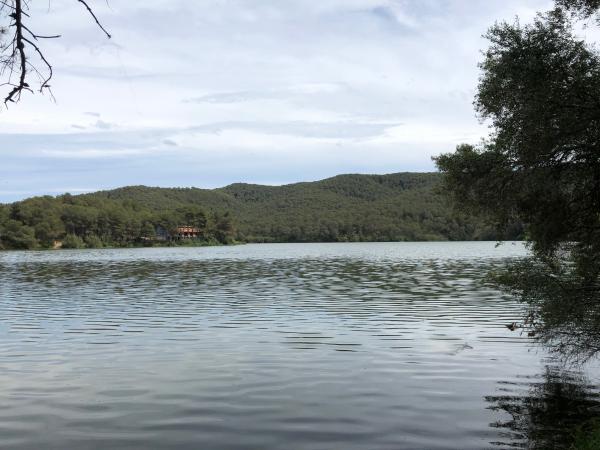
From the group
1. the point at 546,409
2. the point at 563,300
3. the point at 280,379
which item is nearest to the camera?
the point at 546,409

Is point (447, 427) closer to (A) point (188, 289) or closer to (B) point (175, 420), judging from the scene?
(B) point (175, 420)

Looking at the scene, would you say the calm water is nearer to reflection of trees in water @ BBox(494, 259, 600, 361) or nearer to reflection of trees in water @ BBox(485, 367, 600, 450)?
reflection of trees in water @ BBox(485, 367, 600, 450)

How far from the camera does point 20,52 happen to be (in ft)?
23.5

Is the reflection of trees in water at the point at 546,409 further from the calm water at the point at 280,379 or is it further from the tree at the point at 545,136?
the tree at the point at 545,136

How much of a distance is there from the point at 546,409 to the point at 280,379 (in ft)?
25.4

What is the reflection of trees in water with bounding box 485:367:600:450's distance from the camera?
13148mm

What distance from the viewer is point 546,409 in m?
15.3

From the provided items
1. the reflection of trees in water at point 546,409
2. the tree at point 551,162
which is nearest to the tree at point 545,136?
the tree at point 551,162

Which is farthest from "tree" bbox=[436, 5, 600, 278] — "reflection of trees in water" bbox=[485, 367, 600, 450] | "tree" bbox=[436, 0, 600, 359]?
"reflection of trees in water" bbox=[485, 367, 600, 450]

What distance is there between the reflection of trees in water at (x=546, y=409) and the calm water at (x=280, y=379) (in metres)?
0.06

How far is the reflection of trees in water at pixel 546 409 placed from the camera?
13.1 meters

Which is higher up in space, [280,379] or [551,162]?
[551,162]

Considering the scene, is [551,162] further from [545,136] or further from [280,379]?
[280,379]

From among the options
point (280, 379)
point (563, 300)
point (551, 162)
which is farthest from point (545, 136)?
point (280, 379)
